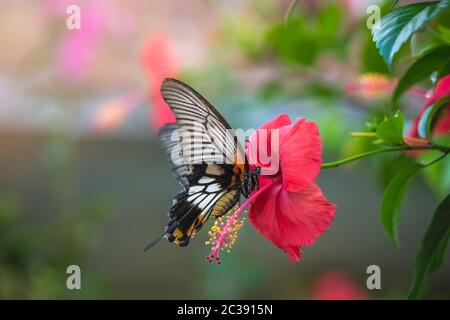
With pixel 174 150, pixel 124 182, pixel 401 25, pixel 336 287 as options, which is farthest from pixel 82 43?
pixel 401 25

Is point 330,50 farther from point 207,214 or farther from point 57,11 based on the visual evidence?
point 57,11

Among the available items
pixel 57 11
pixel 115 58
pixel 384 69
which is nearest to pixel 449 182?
pixel 384 69

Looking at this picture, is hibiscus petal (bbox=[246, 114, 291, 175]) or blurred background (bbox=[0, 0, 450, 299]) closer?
hibiscus petal (bbox=[246, 114, 291, 175])

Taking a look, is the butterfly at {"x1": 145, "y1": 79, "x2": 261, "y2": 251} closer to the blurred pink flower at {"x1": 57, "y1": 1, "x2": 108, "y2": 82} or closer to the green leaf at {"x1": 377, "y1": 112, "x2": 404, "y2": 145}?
the green leaf at {"x1": 377, "y1": 112, "x2": 404, "y2": 145}

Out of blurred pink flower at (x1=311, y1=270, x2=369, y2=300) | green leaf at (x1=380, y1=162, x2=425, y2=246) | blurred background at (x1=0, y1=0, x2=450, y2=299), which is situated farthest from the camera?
blurred pink flower at (x1=311, y1=270, x2=369, y2=300)

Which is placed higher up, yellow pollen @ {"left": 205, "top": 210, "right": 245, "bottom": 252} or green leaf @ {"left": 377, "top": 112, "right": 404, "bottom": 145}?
green leaf @ {"left": 377, "top": 112, "right": 404, "bottom": 145}

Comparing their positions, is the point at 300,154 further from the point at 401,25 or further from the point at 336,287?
the point at 336,287

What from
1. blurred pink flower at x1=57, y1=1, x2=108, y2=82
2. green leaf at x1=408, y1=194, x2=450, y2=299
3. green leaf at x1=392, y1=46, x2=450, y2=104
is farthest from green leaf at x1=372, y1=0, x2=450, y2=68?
blurred pink flower at x1=57, y1=1, x2=108, y2=82

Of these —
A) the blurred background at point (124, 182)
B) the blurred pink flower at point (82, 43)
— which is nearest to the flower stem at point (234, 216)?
the blurred background at point (124, 182)
